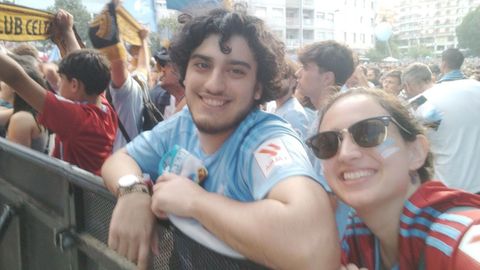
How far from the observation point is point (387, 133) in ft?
4.83

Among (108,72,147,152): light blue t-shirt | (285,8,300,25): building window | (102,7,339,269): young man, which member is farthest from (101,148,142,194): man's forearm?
(285,8,300,25): building window

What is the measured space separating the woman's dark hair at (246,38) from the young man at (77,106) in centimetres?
107

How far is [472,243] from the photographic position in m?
1.04

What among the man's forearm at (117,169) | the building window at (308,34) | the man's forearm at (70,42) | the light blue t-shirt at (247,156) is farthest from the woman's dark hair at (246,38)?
the building window at (308,34)

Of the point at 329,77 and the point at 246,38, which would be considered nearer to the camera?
the point at 246,38

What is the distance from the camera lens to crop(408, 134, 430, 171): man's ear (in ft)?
4.95

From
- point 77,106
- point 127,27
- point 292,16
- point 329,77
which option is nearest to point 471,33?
point 292,16

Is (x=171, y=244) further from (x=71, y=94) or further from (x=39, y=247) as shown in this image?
(x=71, y=94)

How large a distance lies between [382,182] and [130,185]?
0.88m

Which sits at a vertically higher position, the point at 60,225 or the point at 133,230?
the point at 133,230

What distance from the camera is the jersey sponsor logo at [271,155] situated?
1.29 m

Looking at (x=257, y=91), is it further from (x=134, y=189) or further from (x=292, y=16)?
(x=292, y=16)

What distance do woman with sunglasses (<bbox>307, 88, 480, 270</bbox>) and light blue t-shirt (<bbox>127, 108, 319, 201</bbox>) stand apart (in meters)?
0.17

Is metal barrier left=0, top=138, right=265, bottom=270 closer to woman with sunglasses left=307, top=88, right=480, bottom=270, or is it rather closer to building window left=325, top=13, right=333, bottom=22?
woman with sunglasses left=307, top=88, right=480, bottom=270
